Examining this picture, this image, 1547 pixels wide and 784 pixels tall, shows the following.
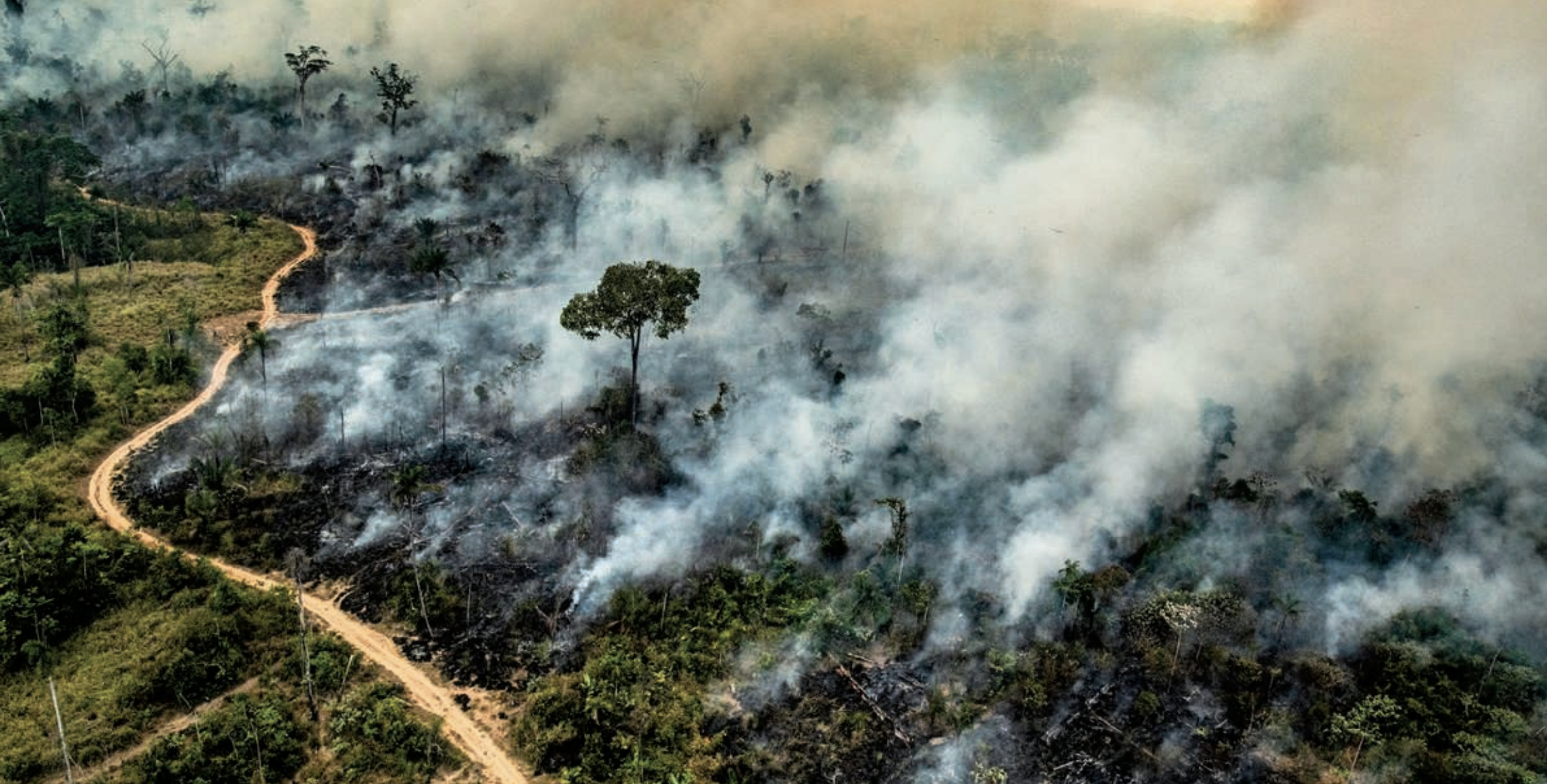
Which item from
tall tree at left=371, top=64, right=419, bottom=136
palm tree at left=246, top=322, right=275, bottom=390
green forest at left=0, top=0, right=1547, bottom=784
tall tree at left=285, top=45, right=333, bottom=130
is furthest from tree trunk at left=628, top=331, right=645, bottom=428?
tall tree at left=285, top=45, right=333, bottom=130

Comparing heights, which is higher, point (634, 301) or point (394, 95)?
point (394, 95)

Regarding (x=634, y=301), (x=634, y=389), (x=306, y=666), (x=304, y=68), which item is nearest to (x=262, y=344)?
(x=634, y=389)

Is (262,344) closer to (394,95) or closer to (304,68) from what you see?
(394,95)

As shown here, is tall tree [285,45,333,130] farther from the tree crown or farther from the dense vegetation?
the tree crown

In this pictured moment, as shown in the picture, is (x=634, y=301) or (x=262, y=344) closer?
(x=634, y=301)

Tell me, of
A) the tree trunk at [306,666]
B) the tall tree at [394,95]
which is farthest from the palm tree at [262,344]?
the tall tree at [394,95]

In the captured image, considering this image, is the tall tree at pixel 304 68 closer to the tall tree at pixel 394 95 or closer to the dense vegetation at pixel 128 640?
the tall tree at pixel 394 95

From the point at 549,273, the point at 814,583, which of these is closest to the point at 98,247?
the point at 549,273
